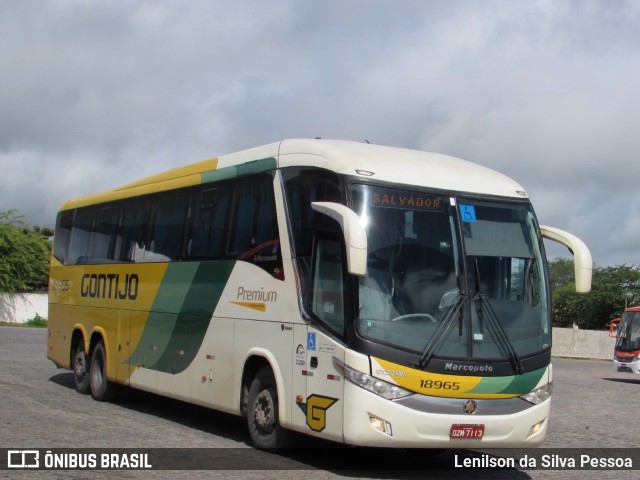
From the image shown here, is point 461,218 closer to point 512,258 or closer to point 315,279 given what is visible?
point 512,258

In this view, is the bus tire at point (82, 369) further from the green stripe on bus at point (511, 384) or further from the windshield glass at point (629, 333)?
the windshield glass at point (629, 333)

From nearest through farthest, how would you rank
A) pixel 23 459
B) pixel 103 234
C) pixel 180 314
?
pixel 23 459
pixel 180 314
pixel 103 234

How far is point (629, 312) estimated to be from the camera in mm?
36219

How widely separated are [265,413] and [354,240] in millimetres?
3134

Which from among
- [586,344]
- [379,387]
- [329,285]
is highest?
[329,285]

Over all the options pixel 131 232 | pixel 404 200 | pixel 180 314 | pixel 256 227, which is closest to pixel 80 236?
pixel 131 232

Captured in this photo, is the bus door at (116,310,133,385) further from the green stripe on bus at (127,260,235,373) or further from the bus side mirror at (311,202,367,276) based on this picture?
the bus side mirror at (311,202,367,276)

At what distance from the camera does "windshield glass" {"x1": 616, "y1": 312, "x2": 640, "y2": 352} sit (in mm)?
34688

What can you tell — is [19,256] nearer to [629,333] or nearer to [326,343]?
[629,333]

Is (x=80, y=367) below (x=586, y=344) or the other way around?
the other way around

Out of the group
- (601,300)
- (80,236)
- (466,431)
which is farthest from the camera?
(601,300)

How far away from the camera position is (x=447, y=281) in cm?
1002

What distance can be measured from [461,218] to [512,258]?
0.74 meters

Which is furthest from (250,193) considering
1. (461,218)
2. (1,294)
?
(1,294)
